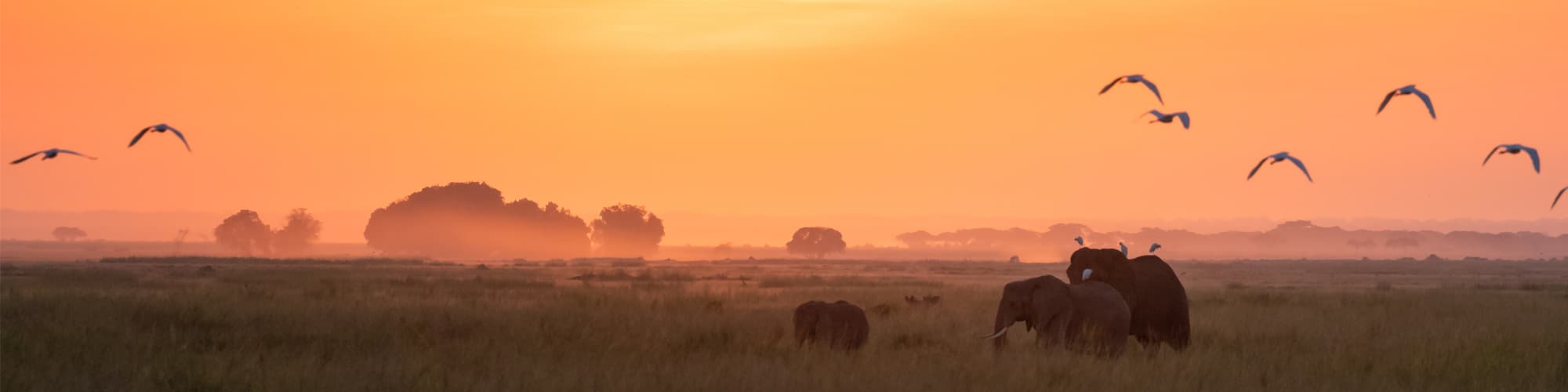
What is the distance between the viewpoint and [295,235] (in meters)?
167

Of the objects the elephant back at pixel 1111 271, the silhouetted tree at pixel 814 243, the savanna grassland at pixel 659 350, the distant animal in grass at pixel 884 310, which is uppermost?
the silhouetted tree at pixel 814 243

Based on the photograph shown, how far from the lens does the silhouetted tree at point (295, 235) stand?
166m

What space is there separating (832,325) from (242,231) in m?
151

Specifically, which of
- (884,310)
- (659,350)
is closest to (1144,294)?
(659,350)

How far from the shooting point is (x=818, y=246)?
196 metres

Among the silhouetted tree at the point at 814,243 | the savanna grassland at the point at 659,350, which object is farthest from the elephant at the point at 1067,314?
the silhouetted tree at the point at 814,243

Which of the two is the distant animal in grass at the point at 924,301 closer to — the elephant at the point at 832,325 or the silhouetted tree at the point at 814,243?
the elephant at the point at 832,325

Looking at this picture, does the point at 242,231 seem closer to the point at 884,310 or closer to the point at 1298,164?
the point at 884,310

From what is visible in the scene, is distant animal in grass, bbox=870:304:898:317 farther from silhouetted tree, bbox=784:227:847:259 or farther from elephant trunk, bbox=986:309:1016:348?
silhouetted tree, bbox=784:227:847:259

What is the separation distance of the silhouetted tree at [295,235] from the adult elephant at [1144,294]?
520 feet

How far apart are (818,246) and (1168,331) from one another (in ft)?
580

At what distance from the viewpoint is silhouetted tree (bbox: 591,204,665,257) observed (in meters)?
166

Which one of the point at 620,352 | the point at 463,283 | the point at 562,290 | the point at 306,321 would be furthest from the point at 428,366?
the point at 463,283

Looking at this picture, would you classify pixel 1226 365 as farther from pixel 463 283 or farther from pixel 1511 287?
pixel 1511 287
